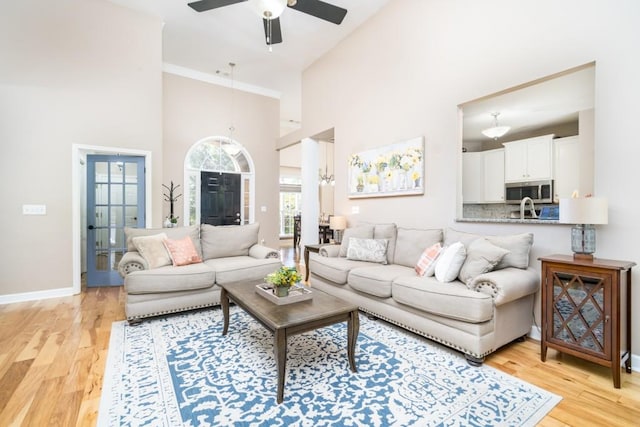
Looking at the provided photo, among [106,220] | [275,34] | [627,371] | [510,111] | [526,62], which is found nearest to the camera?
[627,371]

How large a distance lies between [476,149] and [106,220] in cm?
556

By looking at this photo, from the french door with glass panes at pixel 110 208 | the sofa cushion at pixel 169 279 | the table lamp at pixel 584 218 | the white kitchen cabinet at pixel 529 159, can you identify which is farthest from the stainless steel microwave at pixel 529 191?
the french door with glass panes at pixel 110 208

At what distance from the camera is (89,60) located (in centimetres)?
408

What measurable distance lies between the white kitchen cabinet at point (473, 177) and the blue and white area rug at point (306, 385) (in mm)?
2167

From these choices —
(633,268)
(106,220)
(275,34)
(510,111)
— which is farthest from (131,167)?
(633,268)

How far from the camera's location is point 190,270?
3.14 metres

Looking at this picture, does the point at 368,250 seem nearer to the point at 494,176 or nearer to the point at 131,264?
the point at 494,176

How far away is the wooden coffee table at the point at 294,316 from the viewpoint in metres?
1.76

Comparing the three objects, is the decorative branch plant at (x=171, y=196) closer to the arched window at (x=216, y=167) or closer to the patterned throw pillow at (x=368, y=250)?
the arched window at (x=216, y=167)

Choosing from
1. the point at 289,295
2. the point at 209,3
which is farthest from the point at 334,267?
the point at 209,3

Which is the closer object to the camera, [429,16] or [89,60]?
[429,16]

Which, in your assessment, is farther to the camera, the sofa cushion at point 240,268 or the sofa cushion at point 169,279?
the sofa cushion at point 240,268

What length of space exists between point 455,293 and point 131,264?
3.08m

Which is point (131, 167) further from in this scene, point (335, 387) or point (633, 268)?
point (633, 268)
